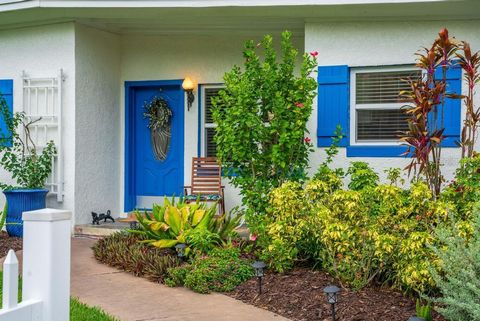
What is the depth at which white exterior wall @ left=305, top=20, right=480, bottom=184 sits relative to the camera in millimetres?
7910

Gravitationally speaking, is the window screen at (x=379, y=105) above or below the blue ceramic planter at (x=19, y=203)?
above

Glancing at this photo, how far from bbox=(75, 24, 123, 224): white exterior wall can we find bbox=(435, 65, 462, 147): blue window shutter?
17.3ft

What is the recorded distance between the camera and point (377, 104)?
8.32 m

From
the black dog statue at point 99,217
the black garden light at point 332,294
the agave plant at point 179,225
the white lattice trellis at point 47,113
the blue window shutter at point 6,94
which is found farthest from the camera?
the blue window shutter at point 6,94

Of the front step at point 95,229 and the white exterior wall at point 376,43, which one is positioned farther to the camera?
the front step at point 95,229

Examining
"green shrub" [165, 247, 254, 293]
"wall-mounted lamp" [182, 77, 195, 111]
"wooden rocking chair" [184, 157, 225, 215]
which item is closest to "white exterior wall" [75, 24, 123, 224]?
"wall-mounted lamp" [182, 77, 195, 111]

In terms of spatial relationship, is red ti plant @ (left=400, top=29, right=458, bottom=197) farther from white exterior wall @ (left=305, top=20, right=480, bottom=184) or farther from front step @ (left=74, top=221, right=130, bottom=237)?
front step @ (left=74, top=221, right=130, bottom=237)

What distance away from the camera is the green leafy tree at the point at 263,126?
714 centimetres

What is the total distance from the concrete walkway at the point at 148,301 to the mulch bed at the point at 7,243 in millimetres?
1533

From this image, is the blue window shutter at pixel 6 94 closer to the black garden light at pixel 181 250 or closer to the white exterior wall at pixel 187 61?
the white exterior wall at pixel 187 61

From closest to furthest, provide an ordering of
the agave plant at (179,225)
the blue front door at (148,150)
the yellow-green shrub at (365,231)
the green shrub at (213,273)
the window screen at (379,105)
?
the yellow-green shrub at (365,231)
the green shrub at (213,273)
the agave plant at (179,225)
the window screen at (379,105)
the blue front door at (148,150)

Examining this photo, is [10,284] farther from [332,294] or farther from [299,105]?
[299,105]

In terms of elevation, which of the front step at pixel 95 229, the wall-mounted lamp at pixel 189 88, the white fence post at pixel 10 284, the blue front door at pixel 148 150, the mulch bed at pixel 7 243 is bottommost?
the mulch bed at pixel 7 243

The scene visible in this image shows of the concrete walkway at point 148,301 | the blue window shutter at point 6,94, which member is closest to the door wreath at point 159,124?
the blue window shutter at point 6,94
